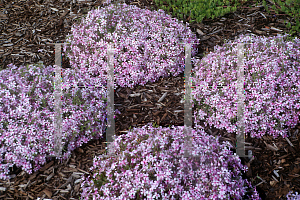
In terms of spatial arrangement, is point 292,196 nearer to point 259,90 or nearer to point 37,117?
point 259,90

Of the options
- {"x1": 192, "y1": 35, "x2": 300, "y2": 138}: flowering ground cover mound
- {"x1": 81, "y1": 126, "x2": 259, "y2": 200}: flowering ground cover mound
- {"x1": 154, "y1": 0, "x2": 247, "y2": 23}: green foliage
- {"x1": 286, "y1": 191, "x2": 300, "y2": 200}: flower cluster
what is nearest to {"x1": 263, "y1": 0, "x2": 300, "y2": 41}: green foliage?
{"x1": 154, "y1": 0, "x2": 247, "y2": 23}: green foliage

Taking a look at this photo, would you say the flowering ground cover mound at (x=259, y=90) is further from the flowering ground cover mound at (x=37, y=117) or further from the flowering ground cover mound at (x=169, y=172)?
the flowering ground cover mound at (x=37, y=117)

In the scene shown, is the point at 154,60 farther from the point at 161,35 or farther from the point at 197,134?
the point at 197,134

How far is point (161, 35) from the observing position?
5.61 meters

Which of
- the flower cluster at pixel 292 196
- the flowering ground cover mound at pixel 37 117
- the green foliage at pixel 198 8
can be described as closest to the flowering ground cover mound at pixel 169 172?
the flower cluster at pixel 292 196

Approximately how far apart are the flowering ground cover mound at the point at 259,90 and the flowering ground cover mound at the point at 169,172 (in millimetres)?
988

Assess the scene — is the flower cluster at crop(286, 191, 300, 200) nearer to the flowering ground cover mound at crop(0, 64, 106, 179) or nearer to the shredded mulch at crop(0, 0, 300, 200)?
the shredded mulch at crop(0, 0, 300, 200)

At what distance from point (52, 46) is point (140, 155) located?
4.35 meters

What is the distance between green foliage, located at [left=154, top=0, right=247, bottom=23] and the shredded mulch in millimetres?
230

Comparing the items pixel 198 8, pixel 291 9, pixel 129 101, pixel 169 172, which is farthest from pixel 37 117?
pixel 291 9

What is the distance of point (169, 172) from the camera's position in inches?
125

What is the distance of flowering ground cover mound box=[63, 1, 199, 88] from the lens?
5348mm

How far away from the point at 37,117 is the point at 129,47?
227cm

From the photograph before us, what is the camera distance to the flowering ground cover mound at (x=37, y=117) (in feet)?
12.9
